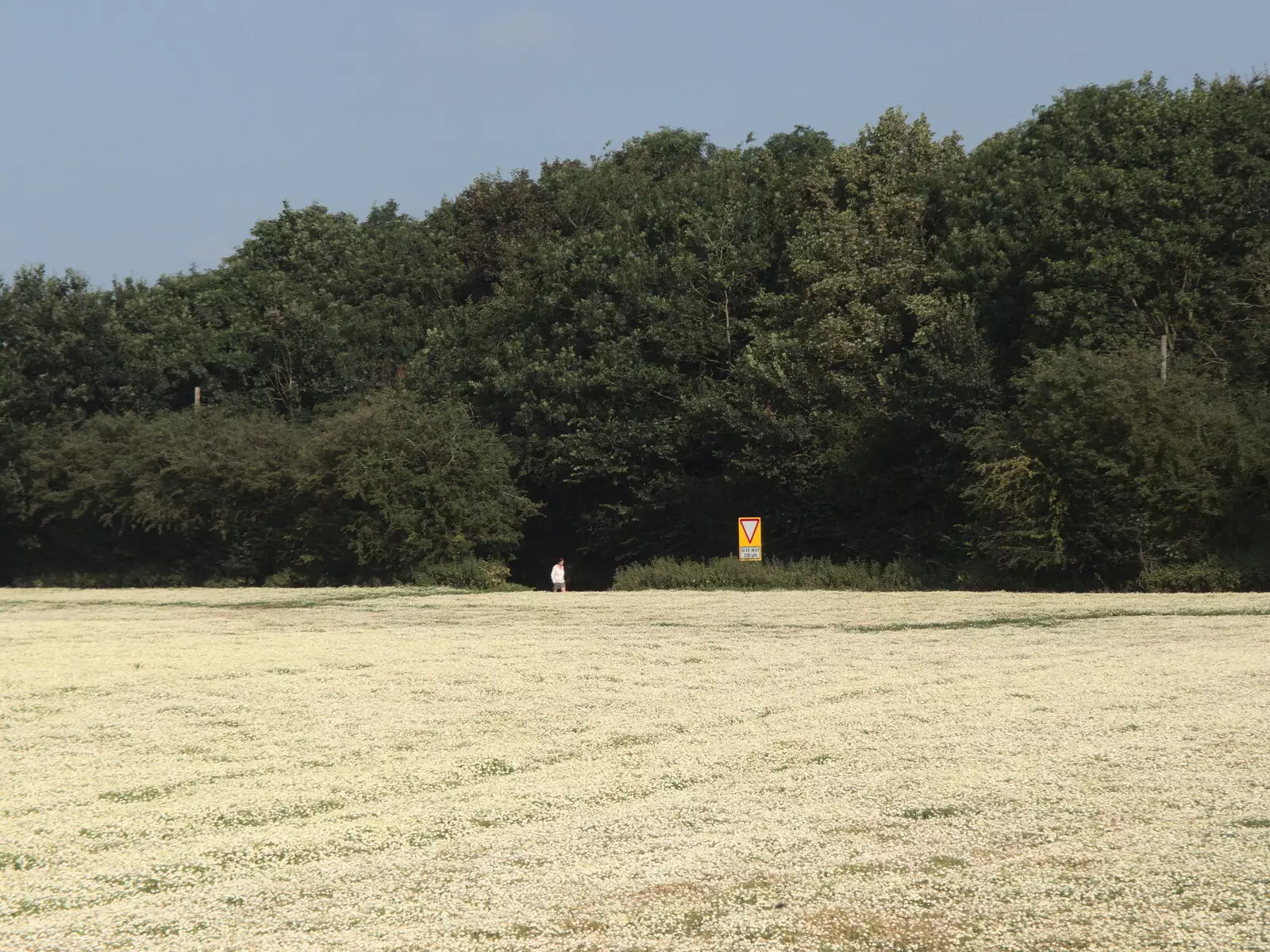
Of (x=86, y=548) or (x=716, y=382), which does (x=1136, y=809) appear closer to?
(x=716, y=382)

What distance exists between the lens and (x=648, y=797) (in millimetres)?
10344

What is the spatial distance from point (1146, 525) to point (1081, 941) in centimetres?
2815

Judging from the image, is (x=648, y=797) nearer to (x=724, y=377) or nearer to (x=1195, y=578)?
(x=1195, y=578)

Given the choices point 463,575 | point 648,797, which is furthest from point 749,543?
point 648,797

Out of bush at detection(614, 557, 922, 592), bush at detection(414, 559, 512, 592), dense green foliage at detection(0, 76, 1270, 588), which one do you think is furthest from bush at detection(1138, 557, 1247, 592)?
bush at detection(414, 559, 512, 592)

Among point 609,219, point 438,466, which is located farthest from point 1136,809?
point 609,219

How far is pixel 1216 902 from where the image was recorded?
727cm

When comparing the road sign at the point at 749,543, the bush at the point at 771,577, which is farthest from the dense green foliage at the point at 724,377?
the road sign at the point at 749,543

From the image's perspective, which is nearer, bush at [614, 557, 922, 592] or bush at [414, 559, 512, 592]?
bush at [614, 557, 922, 592]

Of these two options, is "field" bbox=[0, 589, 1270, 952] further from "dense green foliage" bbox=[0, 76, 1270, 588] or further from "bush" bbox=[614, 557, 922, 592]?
"bush" bbox=[614, 557, 922, 592]

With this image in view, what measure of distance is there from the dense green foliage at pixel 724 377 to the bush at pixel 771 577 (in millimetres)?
1855

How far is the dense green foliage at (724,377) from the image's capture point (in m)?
34.7

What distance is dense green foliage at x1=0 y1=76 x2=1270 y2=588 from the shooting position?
1364 inches

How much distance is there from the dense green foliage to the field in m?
14.3
